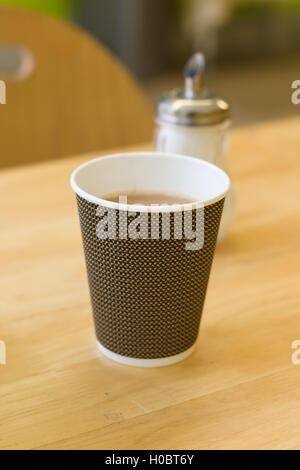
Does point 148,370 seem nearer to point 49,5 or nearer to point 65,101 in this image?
point 65,101

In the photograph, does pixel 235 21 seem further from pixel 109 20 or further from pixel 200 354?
pixel 200 354

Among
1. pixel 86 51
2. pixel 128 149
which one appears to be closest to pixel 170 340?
pixel 128 149

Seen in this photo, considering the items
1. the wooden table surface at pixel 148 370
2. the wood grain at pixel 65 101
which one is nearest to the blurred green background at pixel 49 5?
the wood grain at pixel 65 101

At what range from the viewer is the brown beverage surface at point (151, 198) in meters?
0.50

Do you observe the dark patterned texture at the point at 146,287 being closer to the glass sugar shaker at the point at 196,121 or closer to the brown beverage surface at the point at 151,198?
the brown beverage surface at the point at 151,198

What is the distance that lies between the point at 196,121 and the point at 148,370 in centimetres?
26

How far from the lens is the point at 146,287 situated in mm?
452

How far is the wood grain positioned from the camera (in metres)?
1.04

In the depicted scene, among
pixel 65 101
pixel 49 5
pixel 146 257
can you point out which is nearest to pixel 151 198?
pixel 146 257

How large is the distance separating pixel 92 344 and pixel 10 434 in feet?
0.37

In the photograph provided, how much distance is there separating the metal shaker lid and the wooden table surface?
0.12m

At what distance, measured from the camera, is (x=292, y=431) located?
0.42m

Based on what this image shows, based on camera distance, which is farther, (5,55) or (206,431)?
(5,55)

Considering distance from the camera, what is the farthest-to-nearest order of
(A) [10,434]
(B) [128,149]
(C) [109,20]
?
(C) [109,20], (B) [128,149], (A) [10,434]
